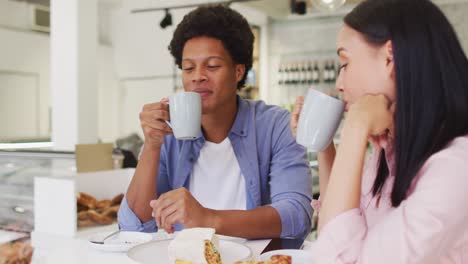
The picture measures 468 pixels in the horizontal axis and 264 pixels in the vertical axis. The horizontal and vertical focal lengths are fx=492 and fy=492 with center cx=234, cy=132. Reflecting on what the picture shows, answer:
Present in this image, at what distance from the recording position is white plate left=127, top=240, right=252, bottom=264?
0.92 meters

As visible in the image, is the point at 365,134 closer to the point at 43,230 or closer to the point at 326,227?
the point at 326,227

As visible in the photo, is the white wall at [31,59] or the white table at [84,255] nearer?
the white table at [84,255]

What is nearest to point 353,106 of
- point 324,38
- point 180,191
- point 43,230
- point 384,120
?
point 384,120

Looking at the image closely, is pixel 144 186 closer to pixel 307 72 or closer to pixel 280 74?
pixel 307 72

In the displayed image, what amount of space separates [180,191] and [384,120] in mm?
481

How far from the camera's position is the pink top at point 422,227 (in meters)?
0.71

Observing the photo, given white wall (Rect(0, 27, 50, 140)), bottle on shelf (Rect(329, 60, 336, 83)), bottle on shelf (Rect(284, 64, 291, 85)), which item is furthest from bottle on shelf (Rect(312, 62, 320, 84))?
white wall (Rect(0, 27, 50, 140))

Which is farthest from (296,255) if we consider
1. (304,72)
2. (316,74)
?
(304,72)

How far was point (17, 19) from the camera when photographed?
6.06 meters

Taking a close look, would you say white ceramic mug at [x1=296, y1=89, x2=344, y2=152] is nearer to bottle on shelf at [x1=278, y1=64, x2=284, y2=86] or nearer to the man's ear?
the man's ear

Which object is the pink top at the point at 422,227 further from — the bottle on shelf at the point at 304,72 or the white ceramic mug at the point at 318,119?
the bottle on shelf at the point at 304,72

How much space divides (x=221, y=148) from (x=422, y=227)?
2.86 feet

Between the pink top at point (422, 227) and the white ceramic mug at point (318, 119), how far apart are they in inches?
8.5

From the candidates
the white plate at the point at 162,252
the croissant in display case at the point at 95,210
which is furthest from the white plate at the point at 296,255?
the croissant in display case at the point at 95,210
